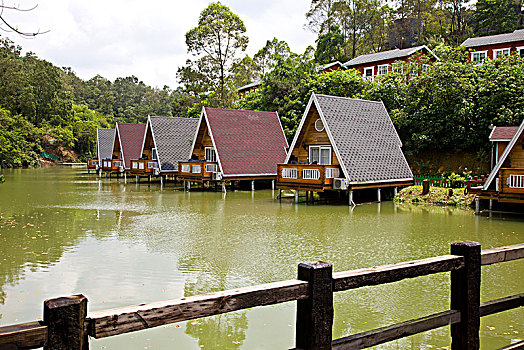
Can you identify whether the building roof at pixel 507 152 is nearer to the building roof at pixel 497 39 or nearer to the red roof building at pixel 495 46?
the red roof building at pixel 495 46

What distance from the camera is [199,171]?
28.3 meters

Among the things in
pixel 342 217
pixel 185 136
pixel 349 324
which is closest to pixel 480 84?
pixel 342 217

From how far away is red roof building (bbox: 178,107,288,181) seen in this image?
27.6 meters

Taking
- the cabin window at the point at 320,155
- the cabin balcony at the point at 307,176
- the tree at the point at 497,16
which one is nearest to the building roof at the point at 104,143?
the cabin window at the point at 320,155

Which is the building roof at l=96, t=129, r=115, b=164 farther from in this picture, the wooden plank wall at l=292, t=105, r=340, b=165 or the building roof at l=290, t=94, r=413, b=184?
the building roof at l=290, t=94, r=413, b=184

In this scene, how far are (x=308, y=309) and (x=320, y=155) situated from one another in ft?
68.2

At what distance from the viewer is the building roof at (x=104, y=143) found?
5031 centimetres

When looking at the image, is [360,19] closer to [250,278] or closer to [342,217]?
[342,217]

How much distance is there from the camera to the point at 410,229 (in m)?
14.6

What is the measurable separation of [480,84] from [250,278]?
80.4ft

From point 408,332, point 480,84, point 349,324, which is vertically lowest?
point 349,324

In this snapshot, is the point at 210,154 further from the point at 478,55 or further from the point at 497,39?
the point at 497,39

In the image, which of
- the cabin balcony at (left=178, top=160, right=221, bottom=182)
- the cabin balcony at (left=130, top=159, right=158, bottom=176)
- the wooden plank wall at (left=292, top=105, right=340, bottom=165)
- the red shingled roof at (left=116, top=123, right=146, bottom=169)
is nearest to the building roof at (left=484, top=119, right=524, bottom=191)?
the wooden plank wall at (left=292, top=105, right=340, bottom=165)

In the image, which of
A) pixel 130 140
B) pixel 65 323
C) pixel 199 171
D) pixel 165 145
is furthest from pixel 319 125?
pixel 130 140
